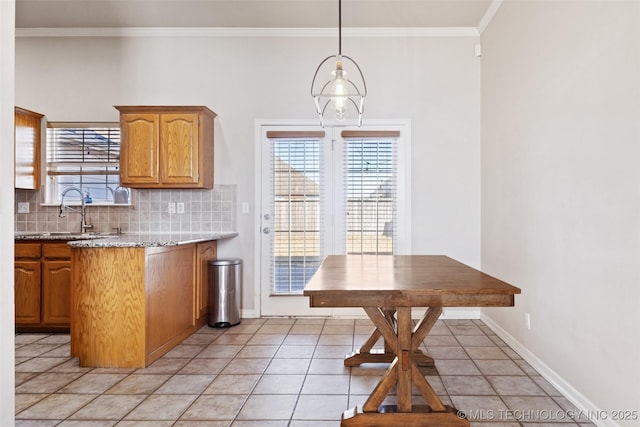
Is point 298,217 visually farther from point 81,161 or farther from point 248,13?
point 81,161

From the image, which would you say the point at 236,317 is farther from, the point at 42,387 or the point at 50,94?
the point at 50,94

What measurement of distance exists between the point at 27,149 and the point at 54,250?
1.24 m

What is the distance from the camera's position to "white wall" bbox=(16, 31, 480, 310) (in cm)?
398

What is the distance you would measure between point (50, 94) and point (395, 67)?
3817 mm

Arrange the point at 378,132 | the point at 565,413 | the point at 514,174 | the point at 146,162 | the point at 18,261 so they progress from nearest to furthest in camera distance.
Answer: the point at 565,413 < the point at 514,174 < the point at 18,261 < the point at 146,162 < the point at 378,132

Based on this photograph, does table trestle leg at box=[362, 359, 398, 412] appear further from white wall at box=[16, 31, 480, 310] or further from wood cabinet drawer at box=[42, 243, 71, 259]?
wood cabinet drawer at box=[42, 243, 71, 259]

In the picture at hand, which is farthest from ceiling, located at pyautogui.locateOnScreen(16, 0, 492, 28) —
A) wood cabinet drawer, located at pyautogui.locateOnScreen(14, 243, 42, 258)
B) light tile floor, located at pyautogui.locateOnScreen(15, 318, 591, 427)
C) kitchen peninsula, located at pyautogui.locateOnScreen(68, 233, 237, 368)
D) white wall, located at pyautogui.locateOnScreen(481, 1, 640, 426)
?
light tile floor, located at pyautogui.locateOnScreen(15, 318, 591, 427)

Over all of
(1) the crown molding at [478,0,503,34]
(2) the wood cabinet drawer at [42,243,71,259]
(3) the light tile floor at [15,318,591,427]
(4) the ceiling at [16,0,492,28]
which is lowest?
(3) the light tile floor at [15,318,591,427]

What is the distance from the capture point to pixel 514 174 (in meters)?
3.07

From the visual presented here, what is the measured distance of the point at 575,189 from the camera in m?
2.18

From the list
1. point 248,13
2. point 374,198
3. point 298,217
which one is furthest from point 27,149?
point 374,198

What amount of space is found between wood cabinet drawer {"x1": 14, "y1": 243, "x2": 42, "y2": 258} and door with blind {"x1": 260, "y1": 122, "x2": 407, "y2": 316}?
2080 millimetres

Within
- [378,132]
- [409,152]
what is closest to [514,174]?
[409,152]

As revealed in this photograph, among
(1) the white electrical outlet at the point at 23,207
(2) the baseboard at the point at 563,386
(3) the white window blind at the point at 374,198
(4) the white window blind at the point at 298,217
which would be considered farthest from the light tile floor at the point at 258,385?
(1) the white electrical outlet at the point at 23,207
